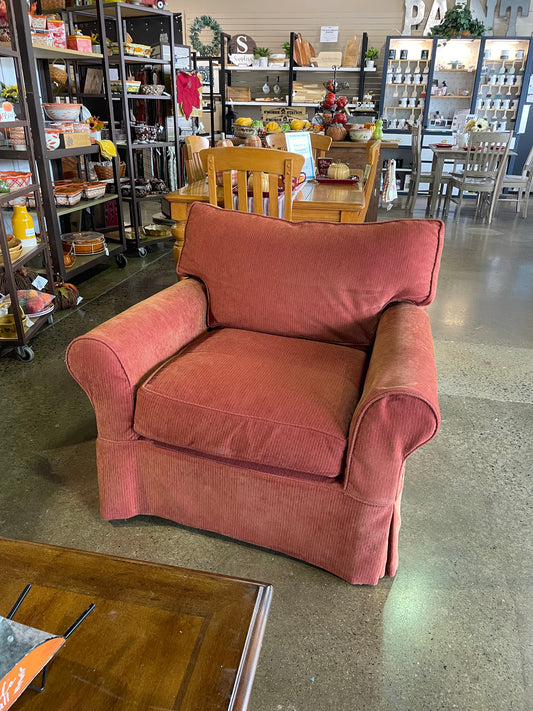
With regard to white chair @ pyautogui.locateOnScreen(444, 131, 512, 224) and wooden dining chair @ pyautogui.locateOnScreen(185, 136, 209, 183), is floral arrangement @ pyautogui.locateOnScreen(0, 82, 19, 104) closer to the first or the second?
wooden dining chair @ pyautogui.locateOnScreen(185, 136, 209, 183)

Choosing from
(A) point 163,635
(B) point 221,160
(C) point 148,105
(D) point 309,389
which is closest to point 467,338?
(B) point 221,160

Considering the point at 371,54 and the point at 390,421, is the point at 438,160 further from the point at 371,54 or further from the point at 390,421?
the point at 390,421

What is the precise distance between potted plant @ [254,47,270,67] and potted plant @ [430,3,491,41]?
259 cm

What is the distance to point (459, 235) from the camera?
19.3 ft

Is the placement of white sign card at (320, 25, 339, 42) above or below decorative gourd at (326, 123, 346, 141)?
above

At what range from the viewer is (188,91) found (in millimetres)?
5148

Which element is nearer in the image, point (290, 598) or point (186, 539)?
point (290, 598)

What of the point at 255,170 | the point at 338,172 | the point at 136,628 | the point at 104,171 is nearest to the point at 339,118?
the point at 338,172

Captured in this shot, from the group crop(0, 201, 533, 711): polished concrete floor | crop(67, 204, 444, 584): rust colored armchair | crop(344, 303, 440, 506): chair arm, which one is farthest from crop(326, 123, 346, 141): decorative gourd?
crop(344, 303, 440, 506): chair arm

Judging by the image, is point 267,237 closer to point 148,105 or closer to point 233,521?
point 233,521

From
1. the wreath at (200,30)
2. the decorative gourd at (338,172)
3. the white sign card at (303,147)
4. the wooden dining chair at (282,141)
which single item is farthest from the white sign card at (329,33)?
the decorative gourd at (338,172)

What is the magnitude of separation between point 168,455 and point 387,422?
65 centimetres

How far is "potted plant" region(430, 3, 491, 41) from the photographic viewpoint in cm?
804

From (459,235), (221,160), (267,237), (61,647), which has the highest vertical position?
(221,160)
